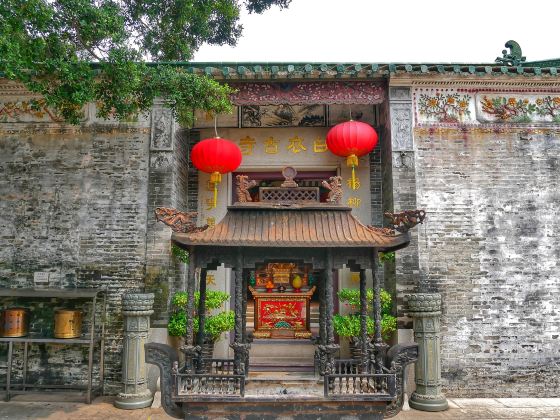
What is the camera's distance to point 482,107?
7523 millimetres

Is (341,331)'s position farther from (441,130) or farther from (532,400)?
(441,130)

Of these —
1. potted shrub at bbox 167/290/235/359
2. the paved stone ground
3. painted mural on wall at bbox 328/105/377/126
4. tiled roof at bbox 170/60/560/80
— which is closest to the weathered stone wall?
the paved stone ground

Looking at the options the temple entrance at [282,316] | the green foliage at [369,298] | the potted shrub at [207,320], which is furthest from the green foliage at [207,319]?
the green foliage at [369,298]

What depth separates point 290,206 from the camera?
5.16 meters

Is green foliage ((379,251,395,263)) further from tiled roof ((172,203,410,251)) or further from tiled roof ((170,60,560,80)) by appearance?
tiled roof ((170,60,560,80))

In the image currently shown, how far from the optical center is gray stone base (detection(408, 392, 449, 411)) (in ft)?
20.5

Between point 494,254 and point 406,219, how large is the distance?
9.59 ft

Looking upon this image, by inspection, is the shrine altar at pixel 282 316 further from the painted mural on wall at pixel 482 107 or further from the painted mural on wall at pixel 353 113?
the painted mural on wall at pixel 353 113

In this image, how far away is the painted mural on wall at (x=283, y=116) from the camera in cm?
841

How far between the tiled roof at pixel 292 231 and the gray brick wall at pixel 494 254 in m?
2.52

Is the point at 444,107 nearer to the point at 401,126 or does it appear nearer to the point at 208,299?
the point at 401,126

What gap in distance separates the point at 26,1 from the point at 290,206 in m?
3.53

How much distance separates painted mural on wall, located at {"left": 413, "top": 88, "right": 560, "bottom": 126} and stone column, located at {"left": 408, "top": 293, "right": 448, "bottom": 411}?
287 centimetres

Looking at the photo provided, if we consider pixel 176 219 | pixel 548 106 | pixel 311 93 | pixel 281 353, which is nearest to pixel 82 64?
pixel 176 219
